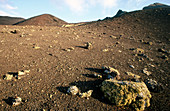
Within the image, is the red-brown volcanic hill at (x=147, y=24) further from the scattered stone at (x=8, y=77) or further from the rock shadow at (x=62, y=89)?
the scattered stone at (x=8, y=77)

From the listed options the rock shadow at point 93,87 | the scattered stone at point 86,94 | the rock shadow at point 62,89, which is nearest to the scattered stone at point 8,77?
the rock shadow at point 62,89

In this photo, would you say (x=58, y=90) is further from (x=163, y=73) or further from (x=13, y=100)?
(x=163, y=73)

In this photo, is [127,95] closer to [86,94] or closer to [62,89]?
[86,94]

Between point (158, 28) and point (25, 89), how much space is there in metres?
22.3

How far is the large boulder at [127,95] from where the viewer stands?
3158 millimetres

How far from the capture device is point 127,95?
3156 mm

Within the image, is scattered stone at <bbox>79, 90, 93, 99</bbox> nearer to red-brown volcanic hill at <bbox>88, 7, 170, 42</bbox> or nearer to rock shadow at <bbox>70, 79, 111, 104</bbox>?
rock shadow at <bbox>70, 79, 111, 104</bbox>

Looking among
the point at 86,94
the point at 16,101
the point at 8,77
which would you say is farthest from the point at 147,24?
the point at 16,101

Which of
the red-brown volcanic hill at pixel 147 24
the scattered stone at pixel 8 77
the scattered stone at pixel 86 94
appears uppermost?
the red-brown volcanic hill at pixel 147 24

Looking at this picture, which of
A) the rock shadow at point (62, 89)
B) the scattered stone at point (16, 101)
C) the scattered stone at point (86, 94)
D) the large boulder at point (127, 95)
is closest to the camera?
the scattered stone at point (16, 101)

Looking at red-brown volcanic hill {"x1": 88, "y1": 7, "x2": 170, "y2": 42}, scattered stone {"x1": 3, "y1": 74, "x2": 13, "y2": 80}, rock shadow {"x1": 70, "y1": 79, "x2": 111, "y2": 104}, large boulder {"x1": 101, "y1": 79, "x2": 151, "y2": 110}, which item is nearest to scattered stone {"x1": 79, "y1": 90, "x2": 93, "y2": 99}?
rock shadow {"x1": 70, "y1": 79, "x2": 111, "y2": 104}

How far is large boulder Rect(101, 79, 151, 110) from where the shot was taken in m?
3.16

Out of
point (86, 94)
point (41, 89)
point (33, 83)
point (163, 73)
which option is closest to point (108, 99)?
point (86, 94)

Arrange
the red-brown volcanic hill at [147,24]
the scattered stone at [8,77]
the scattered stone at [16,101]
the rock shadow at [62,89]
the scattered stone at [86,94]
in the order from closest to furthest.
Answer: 1. the scattered stone at [16,101]
2. the scattered stone at [86,94]
3. the rock shadow at [62,89]
4. the scattered stone at [8,77]
5. the red-brown volcanic hill at [147,24]
